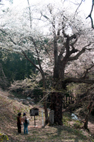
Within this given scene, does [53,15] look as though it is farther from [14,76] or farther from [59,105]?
[14,76]

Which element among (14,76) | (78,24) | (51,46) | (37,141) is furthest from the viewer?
(14,76)

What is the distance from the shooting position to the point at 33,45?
32.6 feet

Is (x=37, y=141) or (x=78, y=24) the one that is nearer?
(x=37, y=141)

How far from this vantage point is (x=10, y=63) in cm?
2809

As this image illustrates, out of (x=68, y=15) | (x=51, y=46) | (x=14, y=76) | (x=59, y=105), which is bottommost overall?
(x=59, y=105)

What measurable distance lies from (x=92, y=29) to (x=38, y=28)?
315cm

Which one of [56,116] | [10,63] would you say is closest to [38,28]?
[56,116]

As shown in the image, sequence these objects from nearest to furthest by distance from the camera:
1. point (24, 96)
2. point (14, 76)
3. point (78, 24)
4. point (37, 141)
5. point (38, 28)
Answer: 1. point (37, 141)
2. point (78, 24)
3. point (38, 28)
4. point (24, 96)
5. point (14, 76)

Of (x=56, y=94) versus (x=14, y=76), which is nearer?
(x=56, y=94)

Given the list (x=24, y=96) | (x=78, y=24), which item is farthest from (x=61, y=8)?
(x=24, y=96)

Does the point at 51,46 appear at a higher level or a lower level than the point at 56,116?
higher

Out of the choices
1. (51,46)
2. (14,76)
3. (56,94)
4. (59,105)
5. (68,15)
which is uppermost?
(68,15)

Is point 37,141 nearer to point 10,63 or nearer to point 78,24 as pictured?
point 78,24

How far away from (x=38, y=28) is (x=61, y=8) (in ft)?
5.72
